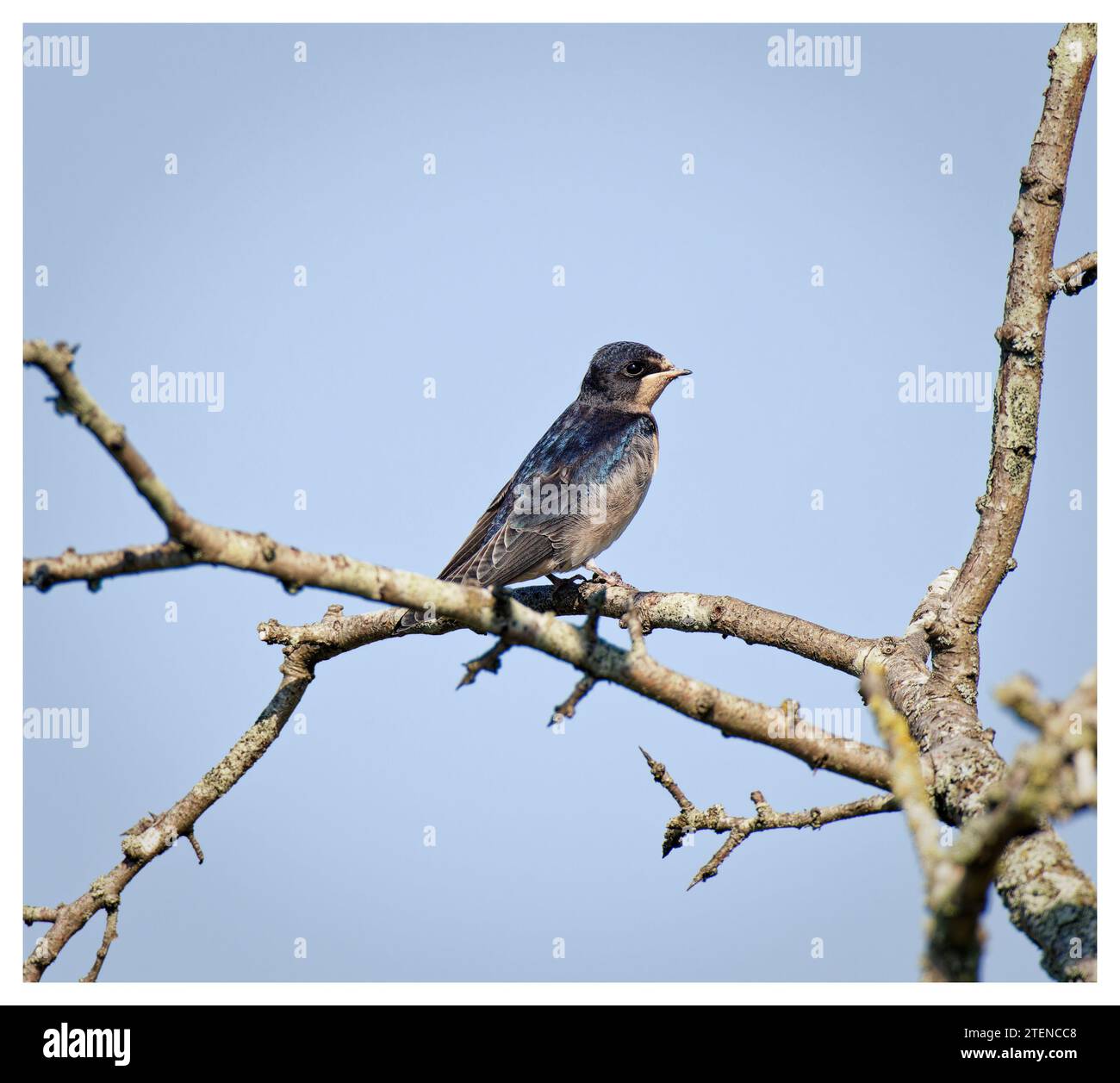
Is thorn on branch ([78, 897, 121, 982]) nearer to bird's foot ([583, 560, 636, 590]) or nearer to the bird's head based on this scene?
bird's foot ([583, 560, 636, 590])

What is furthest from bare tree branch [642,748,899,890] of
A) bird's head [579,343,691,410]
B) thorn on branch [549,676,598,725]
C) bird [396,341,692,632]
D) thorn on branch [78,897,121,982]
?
bird's head [579,343,691,410]

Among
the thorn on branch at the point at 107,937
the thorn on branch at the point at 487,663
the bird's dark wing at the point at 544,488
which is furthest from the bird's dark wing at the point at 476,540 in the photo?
the thorn on branch at the point at 487,663

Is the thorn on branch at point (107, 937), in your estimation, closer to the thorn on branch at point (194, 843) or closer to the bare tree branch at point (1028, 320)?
the thorn on branch at point (194, 843)

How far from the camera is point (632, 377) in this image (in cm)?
1078

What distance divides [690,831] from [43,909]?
2.96m

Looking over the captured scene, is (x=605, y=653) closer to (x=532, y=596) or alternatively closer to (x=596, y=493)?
(x=532, y=596)

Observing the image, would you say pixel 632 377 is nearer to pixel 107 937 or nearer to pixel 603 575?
pixel 603 575

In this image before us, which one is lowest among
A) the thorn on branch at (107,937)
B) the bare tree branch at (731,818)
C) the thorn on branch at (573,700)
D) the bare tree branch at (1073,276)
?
the thorn on branch at (107,937)

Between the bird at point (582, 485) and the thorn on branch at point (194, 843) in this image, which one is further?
Result: the bird at point (582, 485)

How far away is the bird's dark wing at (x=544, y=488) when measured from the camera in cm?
859

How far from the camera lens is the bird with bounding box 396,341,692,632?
8.70 meters

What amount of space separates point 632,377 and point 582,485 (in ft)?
6.31

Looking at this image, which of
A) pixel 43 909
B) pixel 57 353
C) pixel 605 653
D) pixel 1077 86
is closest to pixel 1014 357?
pixel 1077 86

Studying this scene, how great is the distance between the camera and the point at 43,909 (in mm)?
5285
